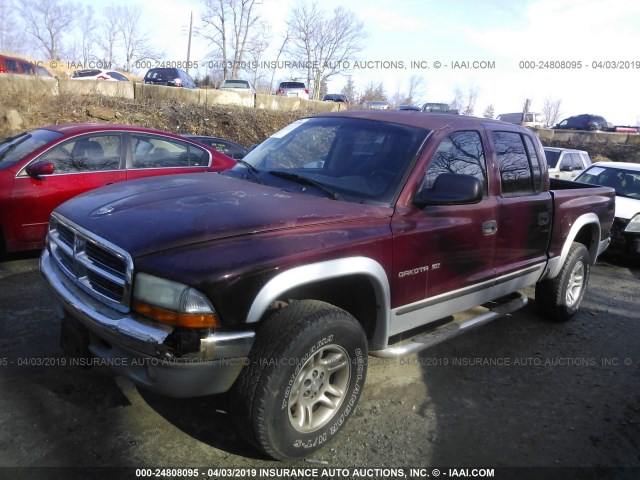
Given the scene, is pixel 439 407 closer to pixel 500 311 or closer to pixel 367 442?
pixel 367 442

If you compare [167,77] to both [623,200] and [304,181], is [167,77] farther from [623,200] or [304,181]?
[304,181]

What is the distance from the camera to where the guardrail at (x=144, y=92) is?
12.7 metres

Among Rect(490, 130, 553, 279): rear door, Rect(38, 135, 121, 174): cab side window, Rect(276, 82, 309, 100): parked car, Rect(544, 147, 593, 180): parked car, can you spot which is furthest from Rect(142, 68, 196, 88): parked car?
Rect(490, 130, 553, 279): rear door

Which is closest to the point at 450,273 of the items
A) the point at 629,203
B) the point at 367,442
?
the point at 367,442

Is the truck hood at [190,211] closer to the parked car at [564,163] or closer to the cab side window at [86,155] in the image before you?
the cab side window at [86,155]

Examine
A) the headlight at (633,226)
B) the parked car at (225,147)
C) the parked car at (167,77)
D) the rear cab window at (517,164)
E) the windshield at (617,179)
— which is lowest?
the headlight at (633,226)

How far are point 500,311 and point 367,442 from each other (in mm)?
1857

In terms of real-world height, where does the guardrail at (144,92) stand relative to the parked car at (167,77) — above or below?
below

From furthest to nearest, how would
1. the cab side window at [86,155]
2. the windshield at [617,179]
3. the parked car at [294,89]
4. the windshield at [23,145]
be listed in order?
the parked car at [294,89] → the windshield at [617,179] → the cab side window at [86,155] → the windshield at [23,145]

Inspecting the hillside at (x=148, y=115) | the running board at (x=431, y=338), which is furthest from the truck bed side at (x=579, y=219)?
the hillside at (x=148, y=115)

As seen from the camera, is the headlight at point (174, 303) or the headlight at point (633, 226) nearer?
the headlight at point (174, 303)

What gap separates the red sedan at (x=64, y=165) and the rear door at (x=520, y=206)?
158 inches

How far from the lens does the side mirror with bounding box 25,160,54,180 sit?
495 cm

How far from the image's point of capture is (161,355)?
81.8 inches
